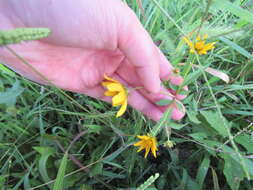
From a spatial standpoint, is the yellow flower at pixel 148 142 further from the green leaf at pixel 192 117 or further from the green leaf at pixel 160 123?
the green leaf at pixel 192 117

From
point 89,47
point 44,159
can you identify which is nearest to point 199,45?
point 89,47

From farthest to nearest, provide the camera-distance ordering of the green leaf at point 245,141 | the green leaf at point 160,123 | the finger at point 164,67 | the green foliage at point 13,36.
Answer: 1. the finger at point 164,67
2. the green leaf at point 245,141
3. the green leaf at point 160,123
4. the green foliage at point 13,36

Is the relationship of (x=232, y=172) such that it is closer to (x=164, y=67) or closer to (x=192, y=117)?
(x=192, y=117)

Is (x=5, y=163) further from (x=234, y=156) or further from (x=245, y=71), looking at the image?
(x=245, y=71)

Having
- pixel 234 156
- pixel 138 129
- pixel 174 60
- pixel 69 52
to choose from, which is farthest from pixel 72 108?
pixel 234 156

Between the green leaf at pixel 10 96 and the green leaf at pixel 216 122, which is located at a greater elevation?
the green leaf at pixel 216 122

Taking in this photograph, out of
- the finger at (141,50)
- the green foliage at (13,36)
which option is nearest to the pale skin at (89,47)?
the finger at (141,50)

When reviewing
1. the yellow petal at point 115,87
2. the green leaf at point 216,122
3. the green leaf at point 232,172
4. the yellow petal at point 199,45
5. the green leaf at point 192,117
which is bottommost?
the green leaf at point 232,172

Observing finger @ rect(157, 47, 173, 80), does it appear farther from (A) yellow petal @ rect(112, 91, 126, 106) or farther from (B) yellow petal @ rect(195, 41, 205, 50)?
(A) yellow petal @ rect(112, 91, 126, 106)
